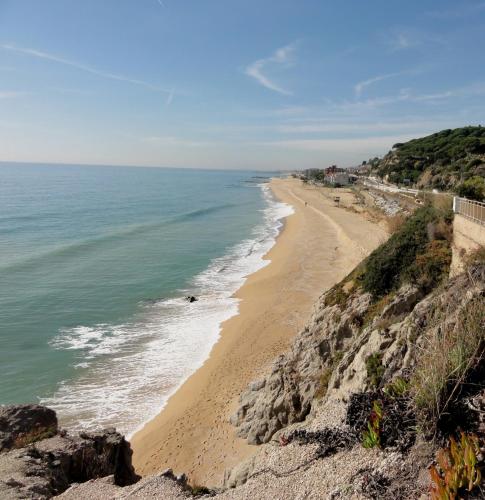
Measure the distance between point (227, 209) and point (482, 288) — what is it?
216 feet

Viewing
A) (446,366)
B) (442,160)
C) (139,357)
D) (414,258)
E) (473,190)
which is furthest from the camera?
(442,160)

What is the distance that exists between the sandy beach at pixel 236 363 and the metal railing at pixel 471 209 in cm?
836

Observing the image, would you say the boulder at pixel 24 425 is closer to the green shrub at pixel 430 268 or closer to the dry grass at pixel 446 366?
the dry grass at pixel 446 366

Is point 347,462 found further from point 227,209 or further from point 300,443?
point 227,209

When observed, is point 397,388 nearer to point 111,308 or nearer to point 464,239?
point 464,239

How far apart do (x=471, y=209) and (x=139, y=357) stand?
12.9m

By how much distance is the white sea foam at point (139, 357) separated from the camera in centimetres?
1362

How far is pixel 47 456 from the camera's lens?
8164 mm

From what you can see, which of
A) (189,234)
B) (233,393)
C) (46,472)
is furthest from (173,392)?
(189,234)

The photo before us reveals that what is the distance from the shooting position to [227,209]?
73250 mm

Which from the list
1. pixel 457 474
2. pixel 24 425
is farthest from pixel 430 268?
pixel 24 425

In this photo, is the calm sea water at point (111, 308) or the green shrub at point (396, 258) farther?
the calm sea water at point (111, 308)

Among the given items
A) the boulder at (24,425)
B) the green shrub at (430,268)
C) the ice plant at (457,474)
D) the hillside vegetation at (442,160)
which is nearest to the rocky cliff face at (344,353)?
the green shrub at (430,268)

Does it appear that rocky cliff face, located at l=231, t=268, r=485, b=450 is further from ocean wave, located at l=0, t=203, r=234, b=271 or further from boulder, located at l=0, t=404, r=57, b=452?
ocean wave, located at l=0, t=203, r=234, b=271
